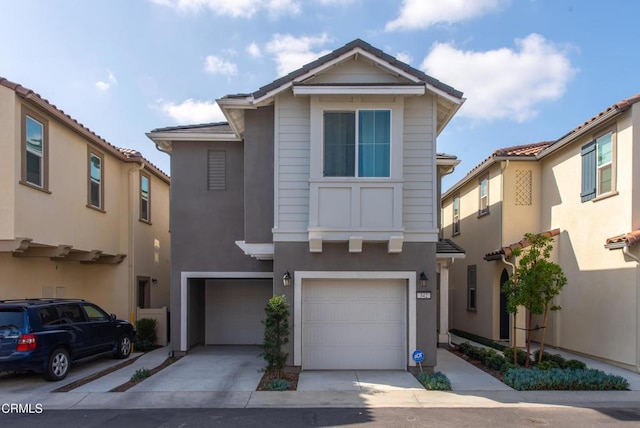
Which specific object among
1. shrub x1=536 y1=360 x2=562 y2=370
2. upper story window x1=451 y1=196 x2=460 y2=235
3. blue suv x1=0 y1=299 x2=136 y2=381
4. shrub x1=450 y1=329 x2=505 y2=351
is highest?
upper story window x1=451 y1=196 x2=460 y2=235

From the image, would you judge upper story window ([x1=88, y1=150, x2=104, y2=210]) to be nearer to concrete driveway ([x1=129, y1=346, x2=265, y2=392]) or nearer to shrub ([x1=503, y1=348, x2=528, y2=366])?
concrete driveway ([x1=129, y1=346, x2=265, y2=392])

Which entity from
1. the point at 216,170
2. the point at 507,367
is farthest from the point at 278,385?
the point at 216,170

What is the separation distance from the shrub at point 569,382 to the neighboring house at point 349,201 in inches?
72.6

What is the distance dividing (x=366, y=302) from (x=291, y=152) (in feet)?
12.1

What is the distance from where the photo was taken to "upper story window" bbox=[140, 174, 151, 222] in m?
15.4

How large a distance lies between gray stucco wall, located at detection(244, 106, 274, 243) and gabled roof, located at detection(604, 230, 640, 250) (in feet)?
25.0

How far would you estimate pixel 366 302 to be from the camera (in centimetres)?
1011

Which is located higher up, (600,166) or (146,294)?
(600,166)

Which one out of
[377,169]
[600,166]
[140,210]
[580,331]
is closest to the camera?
[377,169]

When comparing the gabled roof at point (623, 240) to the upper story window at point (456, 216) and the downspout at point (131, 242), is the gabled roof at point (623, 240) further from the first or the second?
the downspout at point (131, 242)

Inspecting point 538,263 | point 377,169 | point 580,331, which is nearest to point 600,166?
point 538,263

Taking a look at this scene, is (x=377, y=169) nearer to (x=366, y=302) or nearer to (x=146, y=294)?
(x=366, y=302)

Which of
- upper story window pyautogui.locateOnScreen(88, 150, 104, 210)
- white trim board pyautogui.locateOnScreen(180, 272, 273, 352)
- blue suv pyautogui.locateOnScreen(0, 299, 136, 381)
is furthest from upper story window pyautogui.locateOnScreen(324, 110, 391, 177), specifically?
upper story window pyautogui.locateOnScreen(88, 150, 104, 210)

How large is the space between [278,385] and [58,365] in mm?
4509
